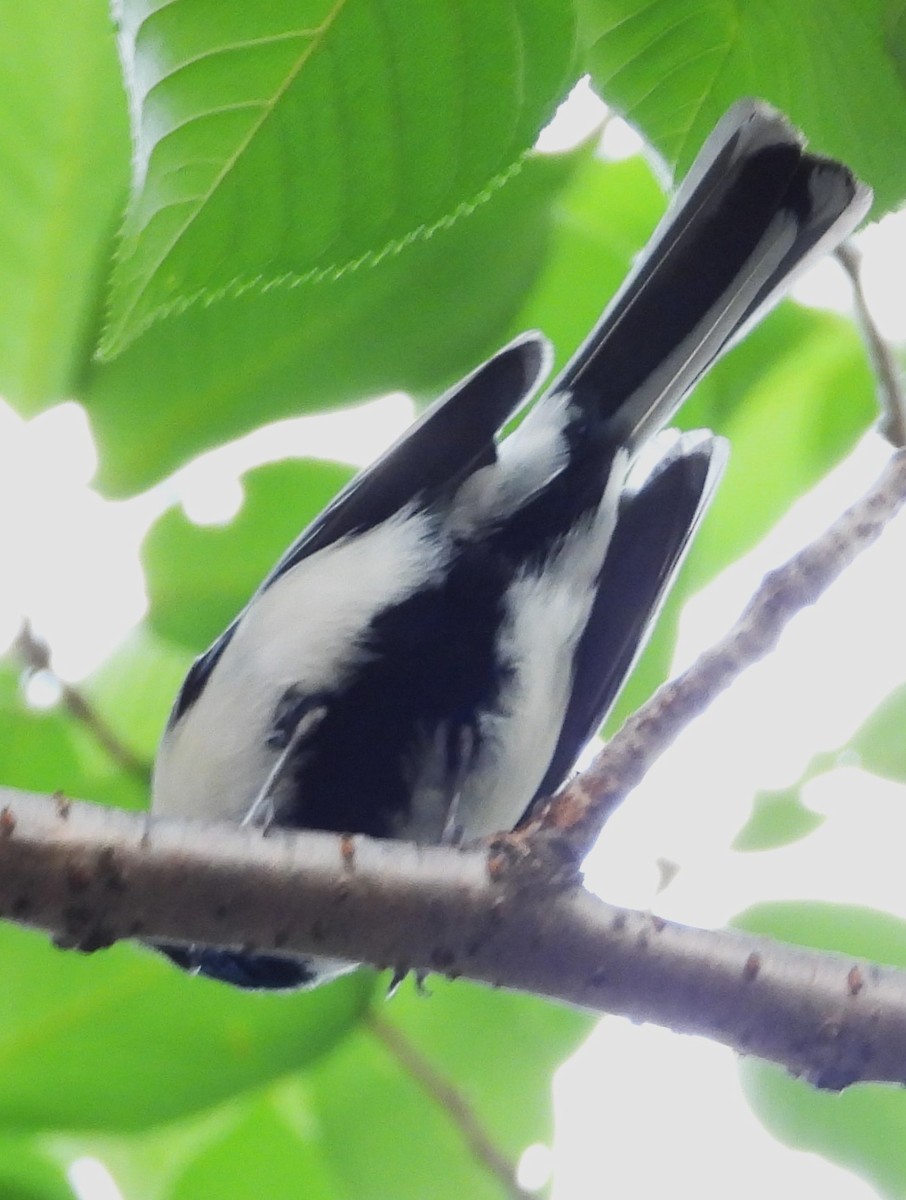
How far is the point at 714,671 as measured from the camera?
2.31 feet

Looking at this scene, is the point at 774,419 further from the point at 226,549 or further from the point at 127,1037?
the point at 127,1037

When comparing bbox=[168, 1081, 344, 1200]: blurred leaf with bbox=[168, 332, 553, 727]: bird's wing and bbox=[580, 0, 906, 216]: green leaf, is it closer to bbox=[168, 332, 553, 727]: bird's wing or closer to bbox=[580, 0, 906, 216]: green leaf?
bbox=[168, 332, 553, 727]: bird's wing

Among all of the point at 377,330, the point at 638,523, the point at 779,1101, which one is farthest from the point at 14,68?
the point at 779,1101

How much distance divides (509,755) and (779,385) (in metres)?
0.44

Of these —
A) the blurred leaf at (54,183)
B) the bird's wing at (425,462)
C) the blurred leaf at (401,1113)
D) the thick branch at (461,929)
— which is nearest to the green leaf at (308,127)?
the thick branch at (461,929)

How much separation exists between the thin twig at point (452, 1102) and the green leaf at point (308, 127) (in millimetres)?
728

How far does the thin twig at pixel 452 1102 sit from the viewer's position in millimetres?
1049

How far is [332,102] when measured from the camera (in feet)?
1.89

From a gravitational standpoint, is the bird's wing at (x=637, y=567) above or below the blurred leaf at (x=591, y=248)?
below

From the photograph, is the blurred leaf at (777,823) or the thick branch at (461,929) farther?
the blurred leaf at (777,823)

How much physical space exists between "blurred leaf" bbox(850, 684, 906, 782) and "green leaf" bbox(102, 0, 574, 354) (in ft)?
2.41

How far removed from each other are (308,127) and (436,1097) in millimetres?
796

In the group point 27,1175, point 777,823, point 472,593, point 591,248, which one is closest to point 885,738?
point 777,823

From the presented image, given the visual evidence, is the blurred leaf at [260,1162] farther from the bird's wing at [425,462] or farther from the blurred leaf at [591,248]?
the blurred leaf at [591,248]
